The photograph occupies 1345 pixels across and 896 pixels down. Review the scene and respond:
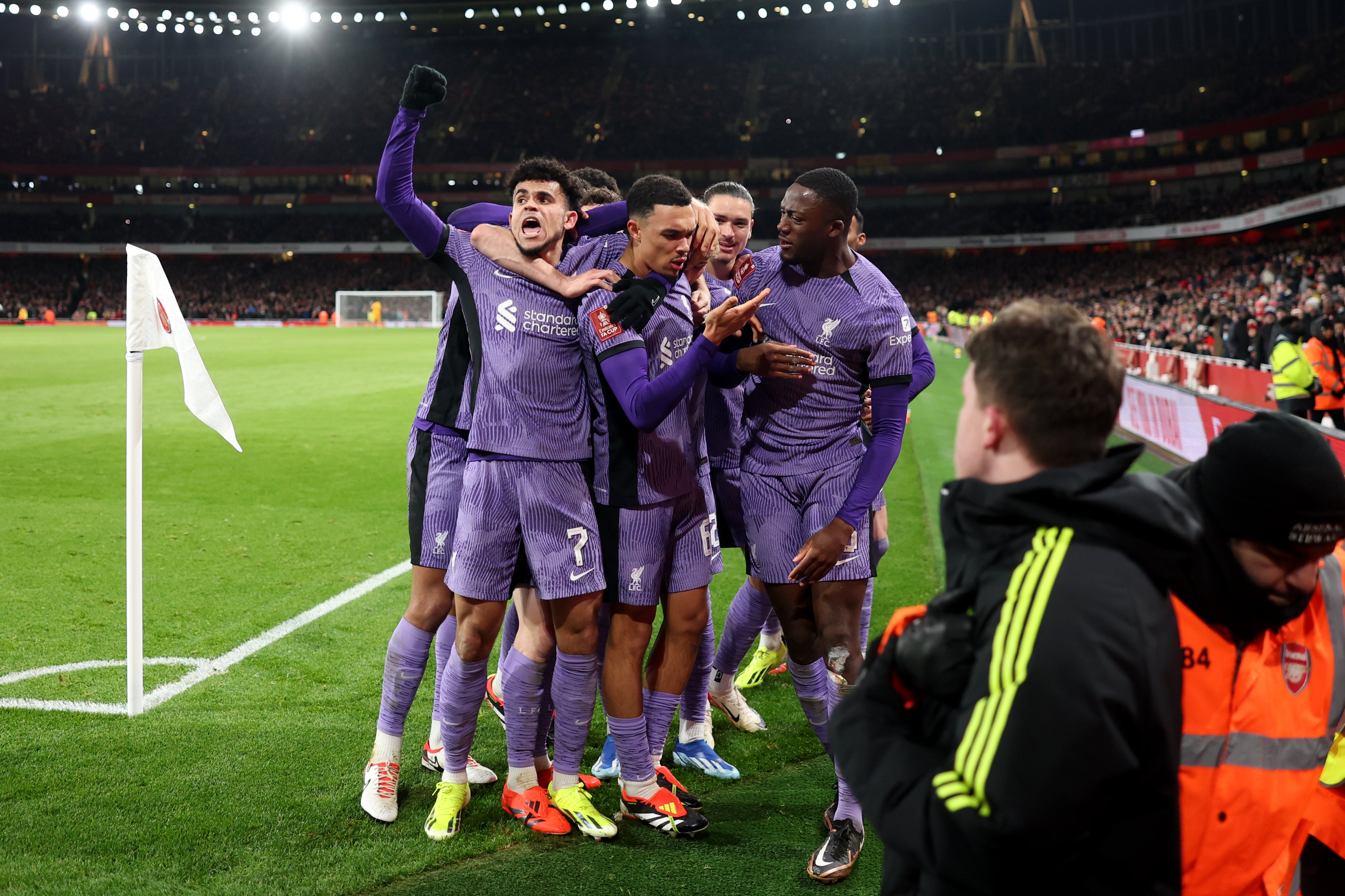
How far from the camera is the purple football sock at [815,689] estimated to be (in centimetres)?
362

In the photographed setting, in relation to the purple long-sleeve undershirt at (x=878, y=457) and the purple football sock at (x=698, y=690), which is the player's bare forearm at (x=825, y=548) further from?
the purple football sock at (x=698, y=690)

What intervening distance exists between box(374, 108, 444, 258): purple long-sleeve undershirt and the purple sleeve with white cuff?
91cm

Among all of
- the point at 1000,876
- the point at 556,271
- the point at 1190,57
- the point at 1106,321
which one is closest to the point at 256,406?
the point at 556,271

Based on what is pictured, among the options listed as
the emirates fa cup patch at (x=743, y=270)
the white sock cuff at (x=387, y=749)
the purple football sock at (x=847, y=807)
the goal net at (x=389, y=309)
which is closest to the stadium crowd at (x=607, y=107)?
the goal net at (x=389, y=309)

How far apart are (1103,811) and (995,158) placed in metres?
61.8

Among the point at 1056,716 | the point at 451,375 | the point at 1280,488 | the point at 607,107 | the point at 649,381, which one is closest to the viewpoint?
the point at 1056,716

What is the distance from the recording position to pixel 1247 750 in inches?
62.2

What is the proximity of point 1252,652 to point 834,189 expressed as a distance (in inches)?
91.5

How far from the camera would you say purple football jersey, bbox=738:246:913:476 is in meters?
3.51

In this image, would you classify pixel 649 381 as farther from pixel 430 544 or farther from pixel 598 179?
pixel 598 179

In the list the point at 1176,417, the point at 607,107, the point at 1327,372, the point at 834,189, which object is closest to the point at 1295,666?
the point at 834,189

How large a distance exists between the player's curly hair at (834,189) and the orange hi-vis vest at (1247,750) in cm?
223

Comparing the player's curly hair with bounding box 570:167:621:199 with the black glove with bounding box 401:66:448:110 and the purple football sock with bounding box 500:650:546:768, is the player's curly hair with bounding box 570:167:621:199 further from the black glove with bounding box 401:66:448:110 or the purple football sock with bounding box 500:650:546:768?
the purple football sock with bounding box 500:650:546:768

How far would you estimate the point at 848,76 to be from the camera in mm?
62156
